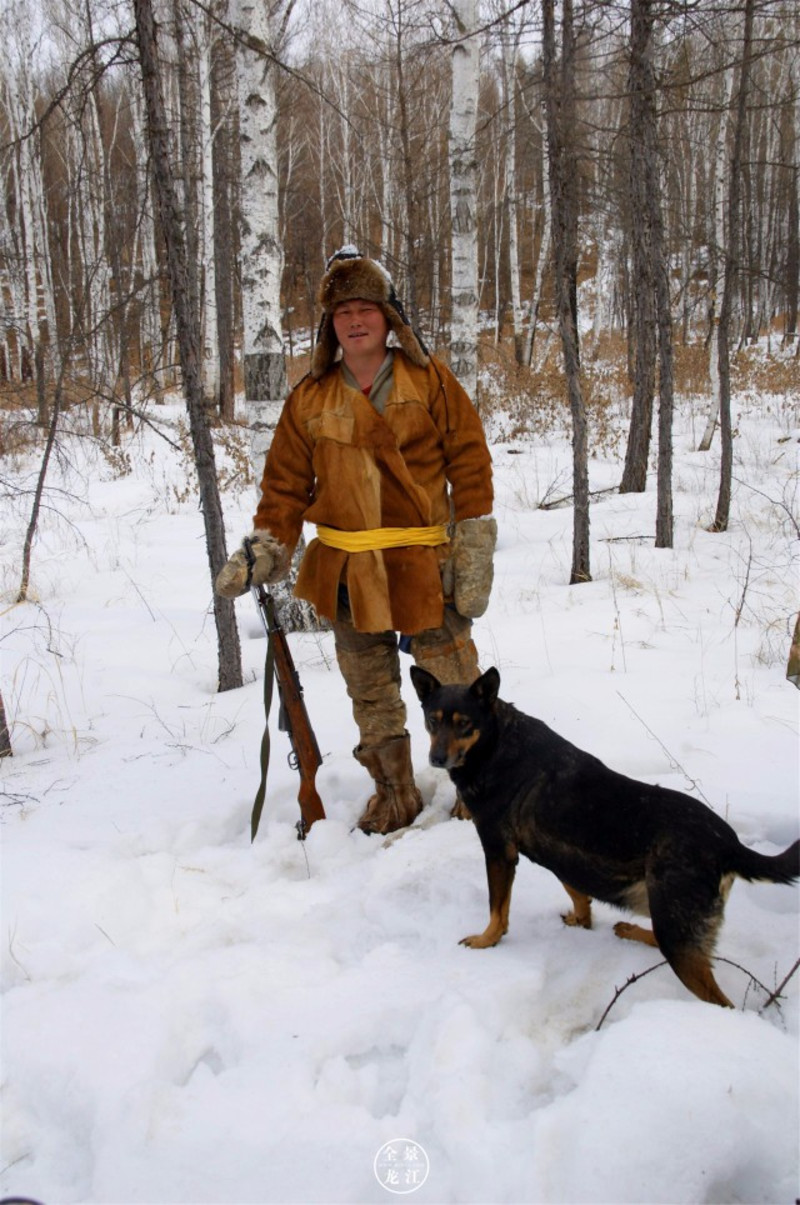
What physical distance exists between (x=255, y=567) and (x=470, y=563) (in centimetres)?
89

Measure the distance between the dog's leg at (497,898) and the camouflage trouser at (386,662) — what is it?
95 centimetres

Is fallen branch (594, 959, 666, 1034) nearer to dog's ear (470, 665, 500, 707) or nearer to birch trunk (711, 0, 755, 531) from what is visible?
dog's ear (470, 665, 500, 707)

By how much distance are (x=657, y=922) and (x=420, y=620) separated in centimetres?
140

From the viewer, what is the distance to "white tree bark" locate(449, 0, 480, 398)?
671cm

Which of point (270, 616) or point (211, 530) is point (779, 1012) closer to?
point (270, 616)

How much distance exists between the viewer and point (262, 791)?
2.86 meters

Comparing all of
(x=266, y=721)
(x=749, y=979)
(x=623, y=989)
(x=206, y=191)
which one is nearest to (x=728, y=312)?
A: (x=266, y=721)

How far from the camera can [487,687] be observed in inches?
92.1

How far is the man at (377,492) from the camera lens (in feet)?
9.12

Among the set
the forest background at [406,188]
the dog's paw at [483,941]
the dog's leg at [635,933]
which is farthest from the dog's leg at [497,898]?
the forest background at [406,188]

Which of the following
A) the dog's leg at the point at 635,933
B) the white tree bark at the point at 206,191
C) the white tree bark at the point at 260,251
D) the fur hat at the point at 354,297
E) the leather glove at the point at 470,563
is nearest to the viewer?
the dog's leg at the point at 635,933

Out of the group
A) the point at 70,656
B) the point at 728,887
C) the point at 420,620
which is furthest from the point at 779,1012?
the point at 70,656

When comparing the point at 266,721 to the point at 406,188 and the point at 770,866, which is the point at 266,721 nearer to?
the point at 770,866

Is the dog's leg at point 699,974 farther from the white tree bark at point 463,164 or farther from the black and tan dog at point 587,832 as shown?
the white tree bark at point 463,164
